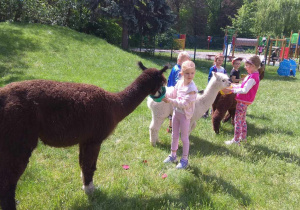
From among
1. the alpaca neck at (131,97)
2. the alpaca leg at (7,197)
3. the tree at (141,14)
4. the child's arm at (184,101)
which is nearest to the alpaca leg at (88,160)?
the alpaca neck at (131,97)

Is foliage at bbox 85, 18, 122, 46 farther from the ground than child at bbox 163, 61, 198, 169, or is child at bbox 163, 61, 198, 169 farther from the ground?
foliage at bbox 85, 18, 122, 46

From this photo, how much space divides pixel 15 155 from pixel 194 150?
137 inches

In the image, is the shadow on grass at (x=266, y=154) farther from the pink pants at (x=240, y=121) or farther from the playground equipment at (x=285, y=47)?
the playground equipment at (x=285, y=47)

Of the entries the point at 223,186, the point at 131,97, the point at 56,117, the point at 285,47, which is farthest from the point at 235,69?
the point at 285,47

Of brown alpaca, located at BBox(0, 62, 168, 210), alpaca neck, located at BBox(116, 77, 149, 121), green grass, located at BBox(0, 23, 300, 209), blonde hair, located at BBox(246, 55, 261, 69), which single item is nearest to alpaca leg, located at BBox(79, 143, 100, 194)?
brown alpaca, located at BBox(0, 62, 168, 210)

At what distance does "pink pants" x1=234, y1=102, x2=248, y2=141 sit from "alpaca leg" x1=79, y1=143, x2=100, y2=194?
3421 millimetres

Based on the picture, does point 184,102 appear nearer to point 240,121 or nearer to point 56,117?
point 56,117

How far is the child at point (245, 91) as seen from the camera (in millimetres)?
4926

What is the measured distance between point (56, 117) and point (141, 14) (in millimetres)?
17039

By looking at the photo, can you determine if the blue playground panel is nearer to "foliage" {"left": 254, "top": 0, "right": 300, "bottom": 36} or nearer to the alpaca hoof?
"foliage" {"left": 254, "top": 0, "right": 300, "bottom": 36}

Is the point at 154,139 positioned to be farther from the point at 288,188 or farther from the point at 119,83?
the point at 119,83

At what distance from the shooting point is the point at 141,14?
1823 cm

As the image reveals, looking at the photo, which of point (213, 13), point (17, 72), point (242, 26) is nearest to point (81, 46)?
point (17, 72)

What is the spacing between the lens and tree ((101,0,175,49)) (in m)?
17.3
